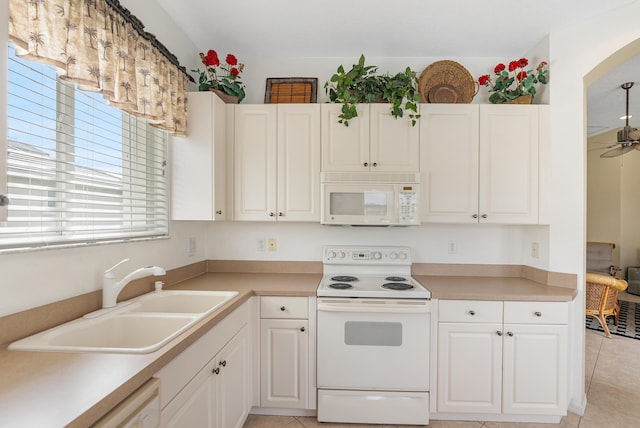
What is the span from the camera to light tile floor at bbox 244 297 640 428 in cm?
201

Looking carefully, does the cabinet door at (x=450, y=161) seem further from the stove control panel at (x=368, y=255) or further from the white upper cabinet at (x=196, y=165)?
the white upper cabinet at (x=196, y=165)

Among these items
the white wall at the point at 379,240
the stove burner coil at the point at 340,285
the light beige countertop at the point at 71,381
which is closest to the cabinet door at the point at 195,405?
the light beige countertop at the point at 71,381

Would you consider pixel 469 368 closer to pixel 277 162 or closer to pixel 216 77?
pixel 277 162

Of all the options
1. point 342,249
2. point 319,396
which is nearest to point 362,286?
point 342,249

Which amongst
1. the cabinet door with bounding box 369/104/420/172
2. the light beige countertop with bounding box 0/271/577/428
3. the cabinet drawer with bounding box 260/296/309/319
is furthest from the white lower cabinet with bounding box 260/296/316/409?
the cabinet door with bounding box 369/104/420/172

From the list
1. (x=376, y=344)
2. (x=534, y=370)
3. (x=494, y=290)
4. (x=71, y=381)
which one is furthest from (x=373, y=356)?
(x=71, y=381)

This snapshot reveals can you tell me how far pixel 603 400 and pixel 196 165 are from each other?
10.9 feet

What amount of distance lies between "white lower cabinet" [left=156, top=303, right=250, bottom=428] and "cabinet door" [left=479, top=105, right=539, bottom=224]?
185 centimetres

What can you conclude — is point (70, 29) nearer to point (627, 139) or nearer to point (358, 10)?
point (358, 10)

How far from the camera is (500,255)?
255cm

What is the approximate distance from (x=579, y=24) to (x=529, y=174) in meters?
1.04

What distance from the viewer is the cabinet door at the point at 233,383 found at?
154cm

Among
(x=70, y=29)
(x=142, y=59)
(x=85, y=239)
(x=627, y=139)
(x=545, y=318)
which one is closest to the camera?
(x=70, y=29)

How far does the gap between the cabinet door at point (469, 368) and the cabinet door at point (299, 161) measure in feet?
3.92
